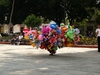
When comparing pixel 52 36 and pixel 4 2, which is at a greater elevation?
pixel 4 2

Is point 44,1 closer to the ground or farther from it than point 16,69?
farther from it

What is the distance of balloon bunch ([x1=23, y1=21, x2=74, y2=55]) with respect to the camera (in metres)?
13.9

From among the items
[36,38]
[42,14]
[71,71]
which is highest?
[42,14]

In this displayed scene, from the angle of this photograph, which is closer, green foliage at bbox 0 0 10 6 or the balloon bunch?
the balloon bunch

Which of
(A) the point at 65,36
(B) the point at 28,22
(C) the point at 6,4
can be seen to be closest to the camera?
(A) the point at 65,36

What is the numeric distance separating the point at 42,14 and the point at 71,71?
124 ft

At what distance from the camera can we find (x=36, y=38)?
14.3 meters

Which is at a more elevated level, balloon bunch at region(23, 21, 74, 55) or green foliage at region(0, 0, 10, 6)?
green foliage at region(0, 0, 10, 6)

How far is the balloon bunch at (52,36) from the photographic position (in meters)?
13.9

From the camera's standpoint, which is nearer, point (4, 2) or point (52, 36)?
point (52, 36)

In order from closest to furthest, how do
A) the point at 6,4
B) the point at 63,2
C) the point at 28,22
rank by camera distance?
the point at 28,22 < the point at 63,2 < the point at 6,4

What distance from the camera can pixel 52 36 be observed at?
45.8 feet

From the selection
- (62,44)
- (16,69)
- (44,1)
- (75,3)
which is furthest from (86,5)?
(16,69)

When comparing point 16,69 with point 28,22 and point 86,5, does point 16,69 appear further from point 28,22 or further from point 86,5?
point 86,5
